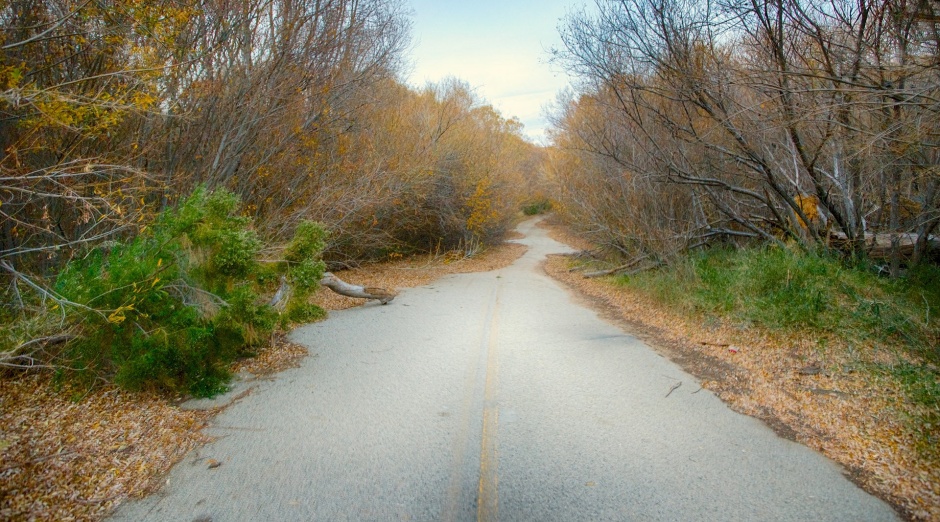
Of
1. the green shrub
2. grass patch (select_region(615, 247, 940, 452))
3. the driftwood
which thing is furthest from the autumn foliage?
the green shrub

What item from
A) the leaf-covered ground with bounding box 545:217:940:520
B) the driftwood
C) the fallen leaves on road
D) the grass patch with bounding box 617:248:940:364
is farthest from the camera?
the fallen leaves on road

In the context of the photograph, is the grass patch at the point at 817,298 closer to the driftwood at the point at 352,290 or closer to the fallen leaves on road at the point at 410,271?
the driftwood at the point at 352,290

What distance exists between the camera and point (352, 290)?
1023 centimetres

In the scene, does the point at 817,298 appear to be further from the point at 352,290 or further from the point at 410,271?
the point at 410,271

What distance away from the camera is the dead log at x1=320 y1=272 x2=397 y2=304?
10000 mm

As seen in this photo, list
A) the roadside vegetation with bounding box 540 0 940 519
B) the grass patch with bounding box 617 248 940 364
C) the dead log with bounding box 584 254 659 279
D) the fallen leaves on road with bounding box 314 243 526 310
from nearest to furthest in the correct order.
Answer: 1. the roadside vegetation with bounding box 540 0 940 519
2. the grass patch with bounding box 617 248 940 364
3. the fallen leaves on road with bounding box 314 243 526 310
4. the dead log with bounding box 584 254 659 279

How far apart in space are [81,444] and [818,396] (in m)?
6.86

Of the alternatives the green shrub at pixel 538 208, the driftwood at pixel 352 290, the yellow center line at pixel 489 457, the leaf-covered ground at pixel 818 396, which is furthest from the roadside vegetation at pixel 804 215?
the green shrub at pixel 538 208

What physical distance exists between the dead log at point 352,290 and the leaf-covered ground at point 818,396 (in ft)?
16.7

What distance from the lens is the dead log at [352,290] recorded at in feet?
32.8

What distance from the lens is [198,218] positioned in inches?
222

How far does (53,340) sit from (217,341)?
1.53 metres

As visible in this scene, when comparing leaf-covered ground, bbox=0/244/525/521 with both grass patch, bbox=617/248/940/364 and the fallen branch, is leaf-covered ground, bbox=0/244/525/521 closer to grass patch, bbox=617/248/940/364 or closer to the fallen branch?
grass patch, bbox=617/248/940/364

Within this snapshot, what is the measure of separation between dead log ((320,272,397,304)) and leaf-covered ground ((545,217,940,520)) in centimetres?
509
